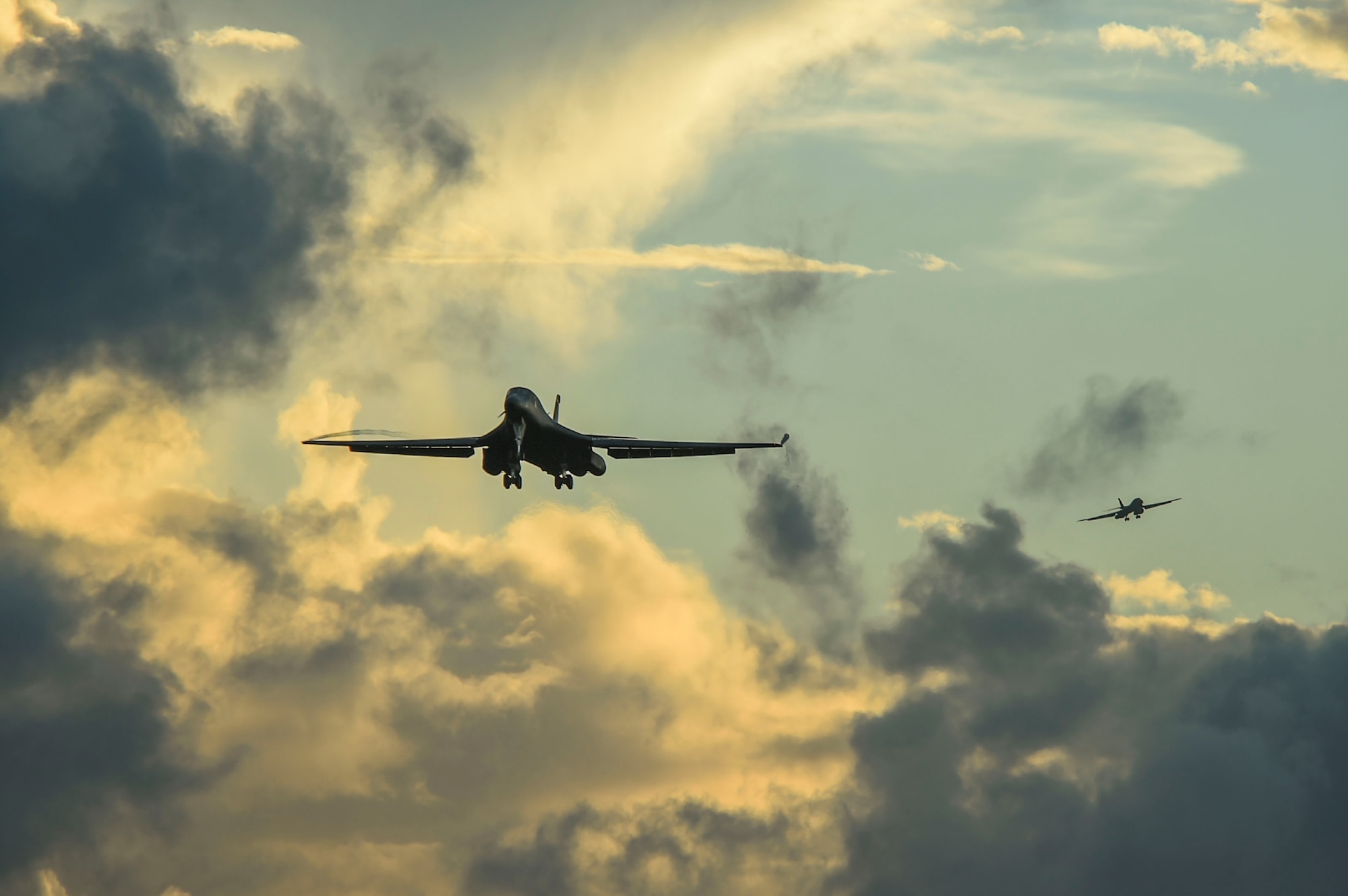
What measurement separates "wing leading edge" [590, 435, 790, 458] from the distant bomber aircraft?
0.06m

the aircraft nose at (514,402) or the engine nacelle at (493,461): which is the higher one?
the aircraft nose at (514,402)

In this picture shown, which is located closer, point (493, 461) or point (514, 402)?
point (514, 402)

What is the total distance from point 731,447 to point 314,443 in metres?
33.7

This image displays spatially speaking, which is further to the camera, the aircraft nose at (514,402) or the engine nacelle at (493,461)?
the engine nacelle at (493,461)

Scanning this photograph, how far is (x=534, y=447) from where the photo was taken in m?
132

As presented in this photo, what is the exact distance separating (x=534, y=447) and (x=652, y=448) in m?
10.7

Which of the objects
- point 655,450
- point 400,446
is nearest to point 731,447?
point 655,450

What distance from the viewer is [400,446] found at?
136 m

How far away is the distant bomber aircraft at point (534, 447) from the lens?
127 m

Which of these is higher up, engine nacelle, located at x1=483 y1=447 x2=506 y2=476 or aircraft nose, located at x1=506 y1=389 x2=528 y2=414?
aircraft nose, located at x1=506 y1=389 x2=528 y2=414

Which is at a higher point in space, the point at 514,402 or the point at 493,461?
the point at 514,402

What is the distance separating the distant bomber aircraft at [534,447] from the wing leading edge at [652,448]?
2.3 inches

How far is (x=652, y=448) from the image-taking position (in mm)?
136000

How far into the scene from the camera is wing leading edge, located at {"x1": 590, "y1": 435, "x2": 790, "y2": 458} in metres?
133
